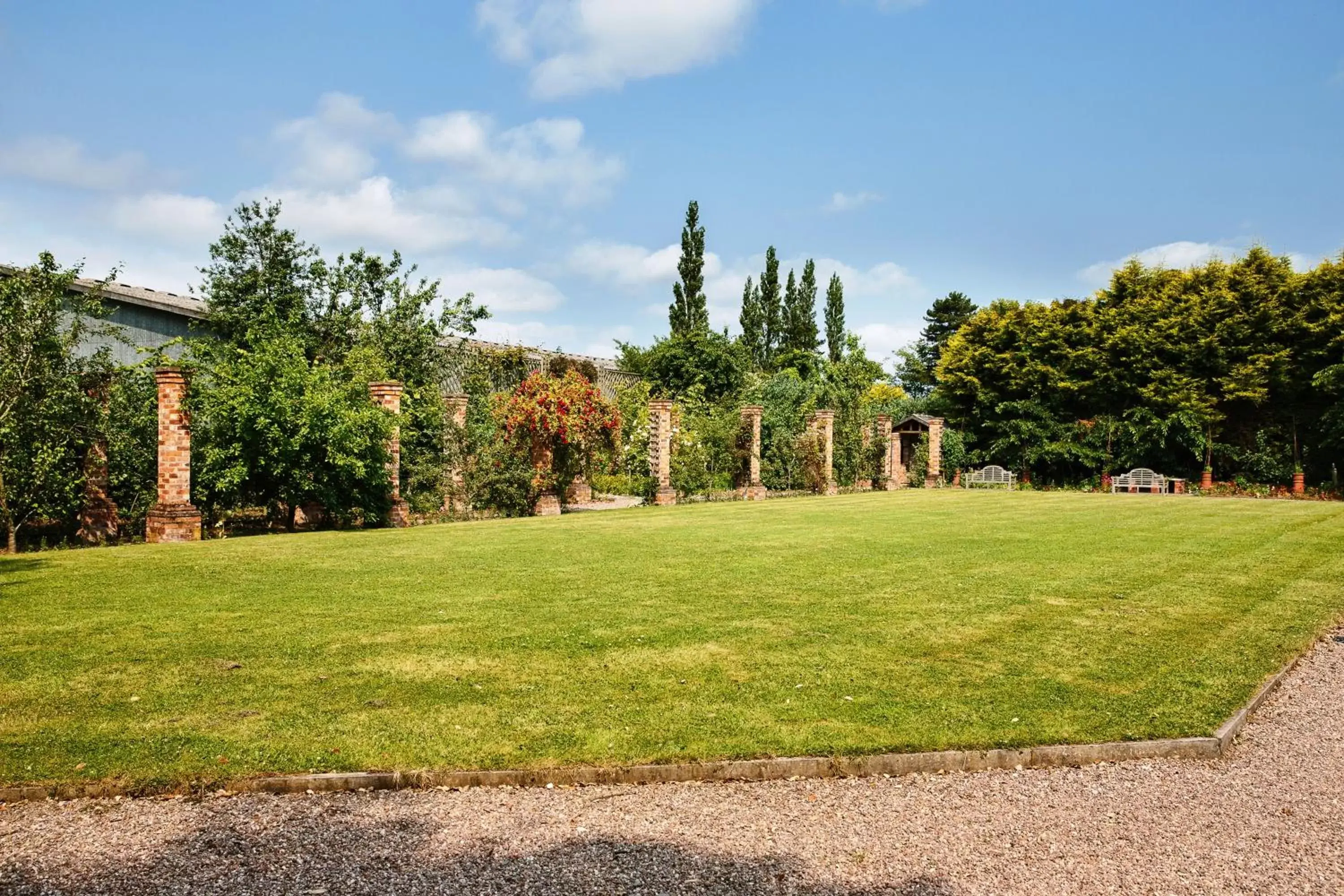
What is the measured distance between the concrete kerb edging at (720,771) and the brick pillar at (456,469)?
12.9 meters

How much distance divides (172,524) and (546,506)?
7.08m

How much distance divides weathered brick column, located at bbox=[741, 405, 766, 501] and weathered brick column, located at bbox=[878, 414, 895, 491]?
581 centimetres

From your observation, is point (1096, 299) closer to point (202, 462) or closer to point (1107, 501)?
point (1107, 501)

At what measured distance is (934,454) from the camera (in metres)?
28.9

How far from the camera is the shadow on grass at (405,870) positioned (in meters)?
3.09

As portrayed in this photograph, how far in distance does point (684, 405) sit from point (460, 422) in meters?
9.90

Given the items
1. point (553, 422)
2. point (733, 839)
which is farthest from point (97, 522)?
point (733, 839)

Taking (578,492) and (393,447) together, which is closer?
(393,447)

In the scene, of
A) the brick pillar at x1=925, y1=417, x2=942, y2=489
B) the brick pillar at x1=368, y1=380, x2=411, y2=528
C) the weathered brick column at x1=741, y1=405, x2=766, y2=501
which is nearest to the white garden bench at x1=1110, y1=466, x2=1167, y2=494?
the brick pillar at x1=925, y1=417, x2=942, y2=489

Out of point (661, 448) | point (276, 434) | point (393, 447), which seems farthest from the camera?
point (661, 448)

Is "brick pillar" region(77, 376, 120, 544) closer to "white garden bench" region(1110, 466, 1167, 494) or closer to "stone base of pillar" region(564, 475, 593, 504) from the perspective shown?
"stone base of pillar" region(564, 475, 593, 504)

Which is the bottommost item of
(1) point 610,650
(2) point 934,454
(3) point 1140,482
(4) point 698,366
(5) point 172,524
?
(1) point 610,650

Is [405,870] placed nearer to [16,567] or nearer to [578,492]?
[16,567]

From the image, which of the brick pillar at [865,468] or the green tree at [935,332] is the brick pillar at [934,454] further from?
the green tree at [935,332]
